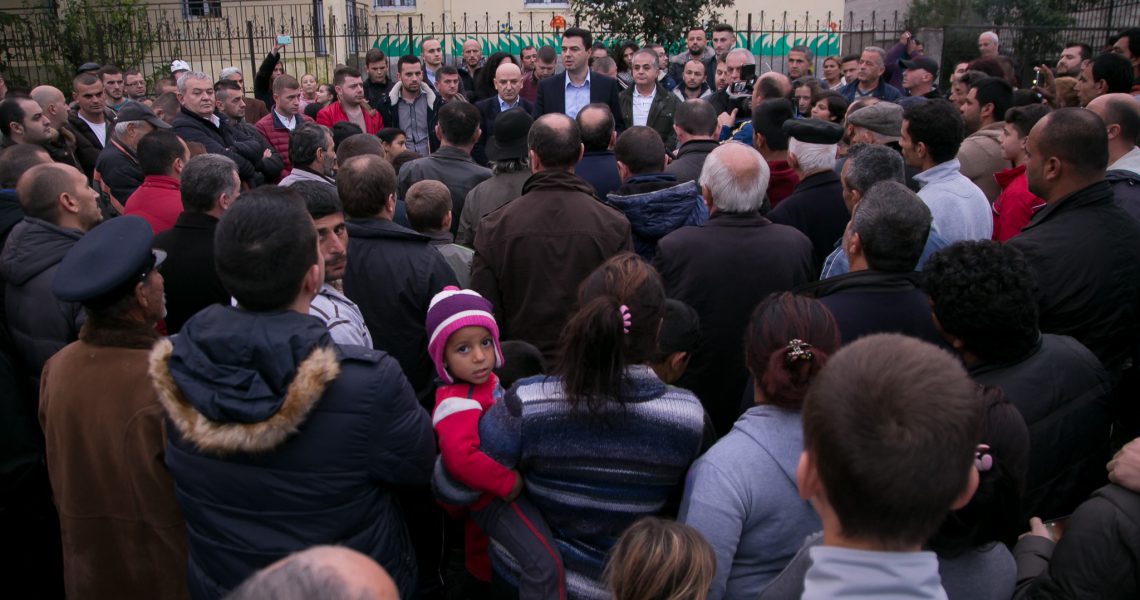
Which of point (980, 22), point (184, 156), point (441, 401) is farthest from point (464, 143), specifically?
point (980, 22)

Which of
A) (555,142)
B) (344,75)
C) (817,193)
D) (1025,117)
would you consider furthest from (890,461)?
(344,75)

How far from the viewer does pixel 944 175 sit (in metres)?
4.44

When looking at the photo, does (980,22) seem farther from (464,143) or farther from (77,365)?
(77,365)

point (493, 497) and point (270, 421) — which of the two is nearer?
point (270, 421)

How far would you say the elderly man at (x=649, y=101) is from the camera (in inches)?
321

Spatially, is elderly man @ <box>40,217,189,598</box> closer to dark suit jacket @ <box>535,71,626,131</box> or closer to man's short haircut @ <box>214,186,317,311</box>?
man's short haircut @ <box>214,186,317,311</box>

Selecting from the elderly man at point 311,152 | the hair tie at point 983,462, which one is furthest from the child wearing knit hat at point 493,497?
the elderly man at point 311,152

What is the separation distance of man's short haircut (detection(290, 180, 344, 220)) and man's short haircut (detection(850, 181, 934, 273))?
2.13m

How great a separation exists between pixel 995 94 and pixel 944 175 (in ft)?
6.87

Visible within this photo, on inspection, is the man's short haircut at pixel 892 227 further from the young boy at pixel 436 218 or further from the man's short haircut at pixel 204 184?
the man's short haircut at pixel 204 184

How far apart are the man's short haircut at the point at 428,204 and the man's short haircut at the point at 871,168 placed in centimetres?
203

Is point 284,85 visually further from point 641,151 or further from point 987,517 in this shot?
point 987,517

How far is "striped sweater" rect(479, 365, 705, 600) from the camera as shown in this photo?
7.55 ft

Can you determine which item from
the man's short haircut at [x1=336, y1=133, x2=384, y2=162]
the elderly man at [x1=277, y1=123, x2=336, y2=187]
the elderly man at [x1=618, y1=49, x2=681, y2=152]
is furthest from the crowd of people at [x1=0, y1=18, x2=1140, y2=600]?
the elderly man at [x1=618, y1=49, x2=681, y2=152]
